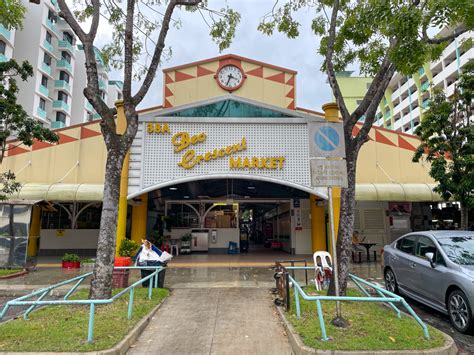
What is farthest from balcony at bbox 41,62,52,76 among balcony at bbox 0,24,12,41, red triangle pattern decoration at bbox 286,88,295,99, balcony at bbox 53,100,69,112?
red triangle pattern decoration at bbox 286,88,295,99

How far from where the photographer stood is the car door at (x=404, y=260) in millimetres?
7375

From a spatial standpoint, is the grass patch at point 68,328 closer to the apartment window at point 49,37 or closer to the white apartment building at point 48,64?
the white apartment building at point 48,64

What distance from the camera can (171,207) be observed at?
1836 centimetres

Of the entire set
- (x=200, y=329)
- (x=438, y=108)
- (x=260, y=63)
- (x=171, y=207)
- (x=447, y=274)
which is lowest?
(x=200, y=329)

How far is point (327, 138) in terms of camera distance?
5656 millimetres

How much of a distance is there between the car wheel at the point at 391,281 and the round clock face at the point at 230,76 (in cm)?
1163

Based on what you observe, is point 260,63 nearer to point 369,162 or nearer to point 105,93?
point 369,162

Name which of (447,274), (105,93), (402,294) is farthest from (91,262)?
(105,93)

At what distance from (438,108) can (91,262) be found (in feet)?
39.1

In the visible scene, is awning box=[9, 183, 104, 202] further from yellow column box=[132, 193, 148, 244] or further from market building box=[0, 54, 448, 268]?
yellow column box=[132, 193, 148, 244]

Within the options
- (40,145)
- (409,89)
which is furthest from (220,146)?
(409,89)

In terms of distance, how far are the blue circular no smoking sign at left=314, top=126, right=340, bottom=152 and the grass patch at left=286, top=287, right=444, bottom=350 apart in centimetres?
270

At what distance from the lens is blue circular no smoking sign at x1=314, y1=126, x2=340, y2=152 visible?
559cm

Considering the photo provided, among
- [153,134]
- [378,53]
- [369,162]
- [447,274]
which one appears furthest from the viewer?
[369,162]
